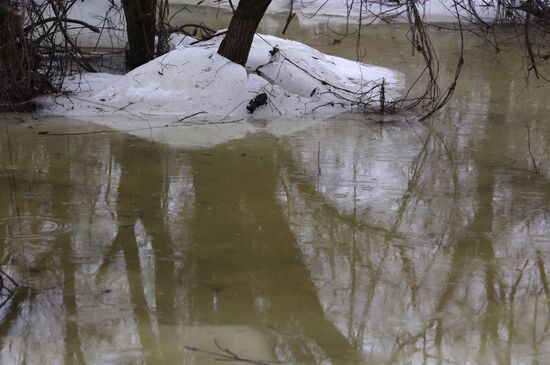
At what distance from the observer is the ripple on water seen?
219 inches

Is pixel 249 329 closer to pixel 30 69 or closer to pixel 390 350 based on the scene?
pixel 390 350

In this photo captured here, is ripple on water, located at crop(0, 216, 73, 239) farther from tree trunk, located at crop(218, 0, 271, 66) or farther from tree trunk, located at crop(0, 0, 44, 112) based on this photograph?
tree trunk, located at crop(218, 0, 271, 66)

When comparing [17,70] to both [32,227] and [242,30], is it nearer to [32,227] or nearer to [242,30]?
[242,30]

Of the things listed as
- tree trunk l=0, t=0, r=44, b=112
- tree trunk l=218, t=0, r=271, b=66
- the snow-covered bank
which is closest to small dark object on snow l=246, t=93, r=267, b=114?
the snow-covered bank

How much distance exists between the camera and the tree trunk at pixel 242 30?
9.74 metres

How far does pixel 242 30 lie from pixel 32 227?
16.1 ft

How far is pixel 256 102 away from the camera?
943cm

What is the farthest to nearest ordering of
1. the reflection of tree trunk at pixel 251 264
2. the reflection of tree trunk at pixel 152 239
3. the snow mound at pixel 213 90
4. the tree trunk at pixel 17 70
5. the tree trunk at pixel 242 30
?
the tree trunk at pixel 242 30 < the snow mound at pixel 213 90 < the tree trunk at pixel 17 70 < the reflection of tree trunk at pixel 251 264 < the reflection of tree trunk at pixel 152 239

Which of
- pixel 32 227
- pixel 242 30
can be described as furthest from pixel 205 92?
pixel 32 227

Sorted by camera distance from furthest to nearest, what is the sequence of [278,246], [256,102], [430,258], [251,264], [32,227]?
[256,102] < [32,227] < [278,246] < [430,258] < [251,264]

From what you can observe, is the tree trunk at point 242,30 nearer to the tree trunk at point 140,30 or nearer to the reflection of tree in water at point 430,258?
the tree trunk at point 140,30

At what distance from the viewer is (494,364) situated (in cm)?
410

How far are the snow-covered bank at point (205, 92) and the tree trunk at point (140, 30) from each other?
581 mm

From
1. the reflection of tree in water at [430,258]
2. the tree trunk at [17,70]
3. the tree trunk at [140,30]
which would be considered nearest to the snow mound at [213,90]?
the tree trunk at [17,70]
